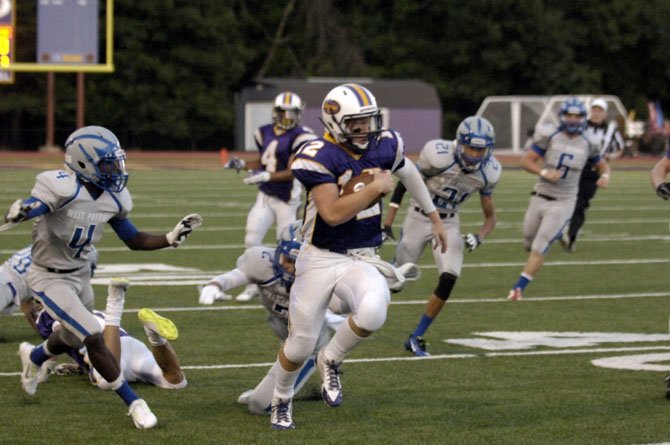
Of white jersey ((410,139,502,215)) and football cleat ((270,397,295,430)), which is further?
white jersey ((410,139,502,215))

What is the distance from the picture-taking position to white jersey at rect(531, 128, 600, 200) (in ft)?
37.6

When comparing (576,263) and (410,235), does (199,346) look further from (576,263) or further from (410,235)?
(576,263)

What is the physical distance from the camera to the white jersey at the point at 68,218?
6.33 m

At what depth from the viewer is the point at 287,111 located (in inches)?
454

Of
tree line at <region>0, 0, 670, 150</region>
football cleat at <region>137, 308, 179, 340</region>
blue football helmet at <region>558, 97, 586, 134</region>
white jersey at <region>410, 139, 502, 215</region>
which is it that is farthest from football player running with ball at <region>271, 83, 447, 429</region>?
tree line at <region>0, 0, 670, 150</region>

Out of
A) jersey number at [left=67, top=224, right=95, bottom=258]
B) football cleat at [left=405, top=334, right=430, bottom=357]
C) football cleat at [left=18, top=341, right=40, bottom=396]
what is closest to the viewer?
jersey number at [left=67, top=224, right=95, bottom=258]

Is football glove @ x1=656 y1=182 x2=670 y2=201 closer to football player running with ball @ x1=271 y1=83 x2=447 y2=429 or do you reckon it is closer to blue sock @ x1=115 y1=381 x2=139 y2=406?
football player running with ball @ x1=271 y1=83 x2=447 y2=429

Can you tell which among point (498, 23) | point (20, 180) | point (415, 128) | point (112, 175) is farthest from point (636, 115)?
point (112, 175)

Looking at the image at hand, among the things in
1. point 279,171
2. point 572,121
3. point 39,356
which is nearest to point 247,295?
point 279,171

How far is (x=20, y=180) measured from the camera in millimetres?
26000

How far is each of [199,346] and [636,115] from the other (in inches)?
1839

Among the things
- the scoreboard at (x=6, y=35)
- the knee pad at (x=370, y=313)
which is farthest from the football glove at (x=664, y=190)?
the scoreboard at (x=6, y=35)

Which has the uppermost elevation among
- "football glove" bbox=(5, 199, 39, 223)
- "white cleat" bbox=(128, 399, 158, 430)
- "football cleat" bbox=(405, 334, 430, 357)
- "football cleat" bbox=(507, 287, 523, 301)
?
"football glove" bbox=(5, 199, 39, 223)

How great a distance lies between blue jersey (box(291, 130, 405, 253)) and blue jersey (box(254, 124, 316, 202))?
503 cm
